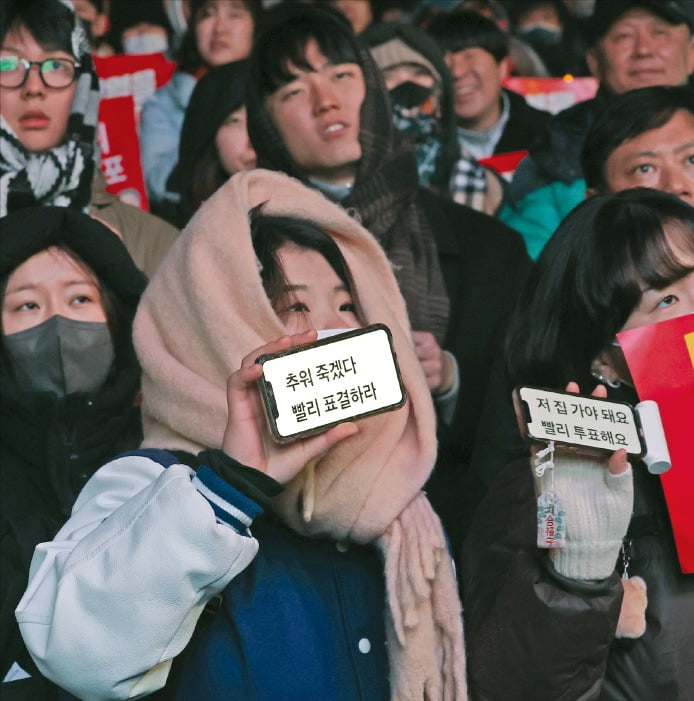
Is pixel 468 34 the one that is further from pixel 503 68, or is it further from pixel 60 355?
pixel 60 355

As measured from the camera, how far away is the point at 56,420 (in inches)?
140

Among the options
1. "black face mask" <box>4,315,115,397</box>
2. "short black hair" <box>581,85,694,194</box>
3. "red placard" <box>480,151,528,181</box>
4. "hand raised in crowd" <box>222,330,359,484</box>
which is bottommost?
"hand raised in crowd" <box>222,330,359,484</box>

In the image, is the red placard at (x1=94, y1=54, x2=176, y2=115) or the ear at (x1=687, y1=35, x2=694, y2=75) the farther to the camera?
the red placard at (x1=94, y1=54, x2=176, y2=115)

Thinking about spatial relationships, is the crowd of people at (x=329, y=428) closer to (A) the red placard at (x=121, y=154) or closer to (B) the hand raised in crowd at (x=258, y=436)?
(B) the hand raised in crowd at (x=258, y=436)

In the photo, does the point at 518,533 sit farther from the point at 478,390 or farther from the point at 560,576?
the point at 478,390

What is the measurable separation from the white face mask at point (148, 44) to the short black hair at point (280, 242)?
367 cm

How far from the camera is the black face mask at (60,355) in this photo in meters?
3.57

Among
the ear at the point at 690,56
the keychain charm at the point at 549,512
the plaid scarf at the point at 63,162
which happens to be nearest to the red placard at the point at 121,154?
the plaid scarf at the point at 63,162

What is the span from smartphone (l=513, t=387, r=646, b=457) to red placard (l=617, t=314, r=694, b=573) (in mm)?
266

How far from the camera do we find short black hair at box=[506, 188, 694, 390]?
3.03 metres

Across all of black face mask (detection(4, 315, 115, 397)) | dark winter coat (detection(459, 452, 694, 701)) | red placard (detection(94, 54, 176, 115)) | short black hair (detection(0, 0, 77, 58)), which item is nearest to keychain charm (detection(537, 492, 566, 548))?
dark winter coat (detection(459, 452, 694, 701))

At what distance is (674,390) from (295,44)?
1894 millimetres

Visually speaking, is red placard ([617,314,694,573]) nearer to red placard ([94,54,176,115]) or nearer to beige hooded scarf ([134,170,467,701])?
beige hooded scarf ([134,170,467,701])

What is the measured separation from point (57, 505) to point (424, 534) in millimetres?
1084
